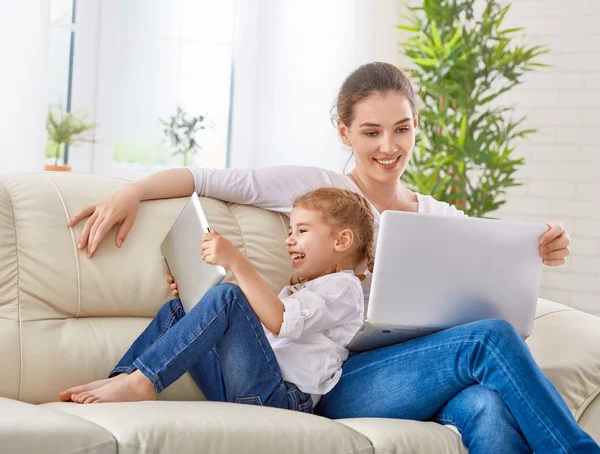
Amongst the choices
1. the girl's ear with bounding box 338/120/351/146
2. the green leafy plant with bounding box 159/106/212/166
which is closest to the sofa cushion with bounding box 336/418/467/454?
the girl's ear with bounding box 338/120/351/146

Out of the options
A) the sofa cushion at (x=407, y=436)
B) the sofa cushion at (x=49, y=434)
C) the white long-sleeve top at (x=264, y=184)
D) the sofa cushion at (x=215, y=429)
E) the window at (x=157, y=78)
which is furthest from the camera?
the window at (x=157, y=78)

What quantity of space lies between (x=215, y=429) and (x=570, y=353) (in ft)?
3.18

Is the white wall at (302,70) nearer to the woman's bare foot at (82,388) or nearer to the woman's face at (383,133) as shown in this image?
the woman's face at (383,133)

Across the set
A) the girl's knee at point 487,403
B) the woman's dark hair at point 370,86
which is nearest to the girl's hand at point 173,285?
the woman's dark hair at point 370,86

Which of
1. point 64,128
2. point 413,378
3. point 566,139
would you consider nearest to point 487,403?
point 413,378

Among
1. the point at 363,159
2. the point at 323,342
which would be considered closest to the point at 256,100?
the point at 363,159

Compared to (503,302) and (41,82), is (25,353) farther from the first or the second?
(41,82)

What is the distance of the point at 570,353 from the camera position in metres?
2.05

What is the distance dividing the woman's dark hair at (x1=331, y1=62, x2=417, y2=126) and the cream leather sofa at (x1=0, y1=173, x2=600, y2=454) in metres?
0.36

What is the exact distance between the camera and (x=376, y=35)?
4.23 m

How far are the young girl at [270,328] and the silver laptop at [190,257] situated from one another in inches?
1.3

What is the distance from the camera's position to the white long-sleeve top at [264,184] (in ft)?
7.35

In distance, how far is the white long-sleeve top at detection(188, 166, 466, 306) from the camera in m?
2.24

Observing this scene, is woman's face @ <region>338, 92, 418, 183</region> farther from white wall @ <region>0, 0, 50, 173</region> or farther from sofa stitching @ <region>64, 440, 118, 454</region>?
white wall @ <region>0, 0, 50, 173</region>
